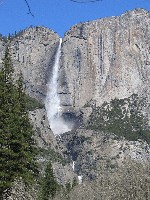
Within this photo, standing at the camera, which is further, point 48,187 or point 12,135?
point 48,187

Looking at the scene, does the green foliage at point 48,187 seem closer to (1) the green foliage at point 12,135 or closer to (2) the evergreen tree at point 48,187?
(2) the evergreen tree at point 48,187

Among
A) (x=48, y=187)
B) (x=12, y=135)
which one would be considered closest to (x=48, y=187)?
(x=48, y=187)

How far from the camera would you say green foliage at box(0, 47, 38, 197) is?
4181 cm

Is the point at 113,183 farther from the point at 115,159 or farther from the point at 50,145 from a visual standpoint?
the point at 115,159

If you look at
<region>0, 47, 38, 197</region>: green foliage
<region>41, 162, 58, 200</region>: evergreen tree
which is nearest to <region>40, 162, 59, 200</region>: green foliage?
<region>41, 162, 58, 200</region>: evergreen tree

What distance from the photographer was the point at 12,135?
45.3 metres

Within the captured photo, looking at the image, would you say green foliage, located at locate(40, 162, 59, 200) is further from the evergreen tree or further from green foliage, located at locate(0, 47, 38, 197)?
green foliage, located at locate(0, 47, 38, 197)

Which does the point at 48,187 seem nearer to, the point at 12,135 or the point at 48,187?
the point at 48,187

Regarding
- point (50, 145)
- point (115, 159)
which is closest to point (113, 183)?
point (50, 145)

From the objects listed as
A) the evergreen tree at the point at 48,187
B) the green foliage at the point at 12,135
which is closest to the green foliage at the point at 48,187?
the evergreen tree at the point at 48,187

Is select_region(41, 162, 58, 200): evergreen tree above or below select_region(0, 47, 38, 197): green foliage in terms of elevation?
below

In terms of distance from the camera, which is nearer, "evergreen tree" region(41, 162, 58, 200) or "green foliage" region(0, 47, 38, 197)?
"green foliage" region(0, 47, 38, 197)

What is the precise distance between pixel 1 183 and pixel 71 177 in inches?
5092

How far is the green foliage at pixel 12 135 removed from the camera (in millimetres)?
41812
